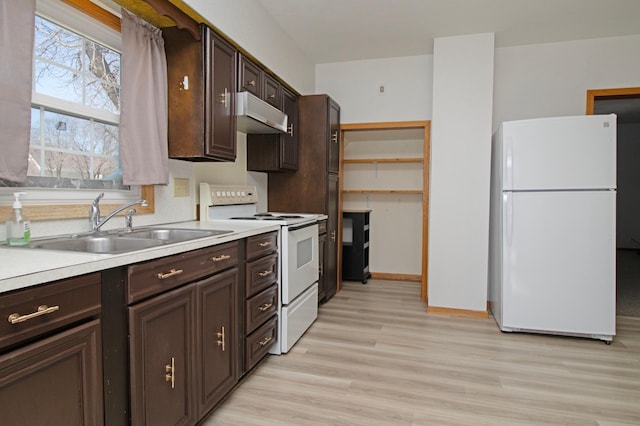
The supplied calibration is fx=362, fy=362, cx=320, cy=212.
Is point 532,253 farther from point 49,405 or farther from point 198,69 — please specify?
point 49,405

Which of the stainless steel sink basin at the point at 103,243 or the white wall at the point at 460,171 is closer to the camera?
the stainless steel sink basin at the point at 103,243

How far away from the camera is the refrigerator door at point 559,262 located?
281cm

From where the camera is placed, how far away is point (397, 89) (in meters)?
3.99

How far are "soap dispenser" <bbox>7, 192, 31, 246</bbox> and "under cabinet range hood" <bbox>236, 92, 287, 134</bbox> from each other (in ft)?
4.57

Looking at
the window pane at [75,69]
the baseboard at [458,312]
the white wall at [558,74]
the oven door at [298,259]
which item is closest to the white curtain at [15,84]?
the window pane at [75,69]

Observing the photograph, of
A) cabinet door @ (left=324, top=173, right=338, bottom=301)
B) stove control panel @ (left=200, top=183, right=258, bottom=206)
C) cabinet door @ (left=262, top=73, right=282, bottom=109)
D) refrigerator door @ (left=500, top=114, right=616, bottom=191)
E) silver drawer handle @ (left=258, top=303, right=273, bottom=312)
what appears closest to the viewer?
silver drawer handle @ (left=258, top=303, right=273, bottom=312)

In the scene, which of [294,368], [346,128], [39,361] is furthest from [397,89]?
[39,361]

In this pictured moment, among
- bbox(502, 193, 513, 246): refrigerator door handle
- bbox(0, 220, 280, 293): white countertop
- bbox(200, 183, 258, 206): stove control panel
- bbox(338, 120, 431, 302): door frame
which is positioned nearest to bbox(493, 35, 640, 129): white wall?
bbox(338, 120, 431, 302): door frame

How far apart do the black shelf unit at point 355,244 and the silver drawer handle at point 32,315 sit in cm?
376

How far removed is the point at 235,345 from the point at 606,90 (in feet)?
13.0

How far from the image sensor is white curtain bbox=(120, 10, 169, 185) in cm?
188

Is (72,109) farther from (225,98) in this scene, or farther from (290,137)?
(290,137)

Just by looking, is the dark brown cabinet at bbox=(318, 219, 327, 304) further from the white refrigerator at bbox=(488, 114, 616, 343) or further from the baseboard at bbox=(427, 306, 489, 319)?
the white refrigerator at bbox=(488, 114, 616, 343)

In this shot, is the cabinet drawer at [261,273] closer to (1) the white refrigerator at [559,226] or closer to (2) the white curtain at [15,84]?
(2) the white curtain at [15,84]
